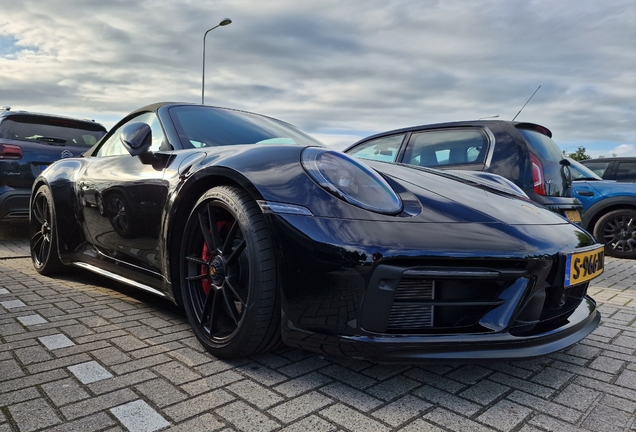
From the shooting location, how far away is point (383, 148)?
17.6ft

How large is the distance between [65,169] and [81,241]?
2.06ft

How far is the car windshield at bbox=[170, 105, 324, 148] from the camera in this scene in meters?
2.75

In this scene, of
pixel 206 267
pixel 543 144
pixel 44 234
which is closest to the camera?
pixel 206 267

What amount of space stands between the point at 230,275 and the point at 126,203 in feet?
3.27

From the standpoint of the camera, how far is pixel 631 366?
2.20 metres

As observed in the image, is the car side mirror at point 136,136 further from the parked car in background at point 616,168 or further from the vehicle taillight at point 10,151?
the parked car in background at point 616,168

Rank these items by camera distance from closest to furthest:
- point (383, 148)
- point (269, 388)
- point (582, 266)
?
point (269, 388)
point (582, 266)
point (383, 148)

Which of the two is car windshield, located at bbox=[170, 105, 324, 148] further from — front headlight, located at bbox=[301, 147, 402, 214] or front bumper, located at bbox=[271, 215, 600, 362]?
front bumper, located at bbox=[271, 215, 600, 362]

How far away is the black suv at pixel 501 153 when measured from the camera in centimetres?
423

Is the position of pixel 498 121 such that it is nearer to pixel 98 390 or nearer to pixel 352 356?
pixel 352 356

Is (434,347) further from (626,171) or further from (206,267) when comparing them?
(626,171)

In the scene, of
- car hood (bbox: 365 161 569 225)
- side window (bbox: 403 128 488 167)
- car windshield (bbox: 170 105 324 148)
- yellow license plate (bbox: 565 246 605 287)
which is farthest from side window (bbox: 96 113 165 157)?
side window (bbox: 403 128 488 167)

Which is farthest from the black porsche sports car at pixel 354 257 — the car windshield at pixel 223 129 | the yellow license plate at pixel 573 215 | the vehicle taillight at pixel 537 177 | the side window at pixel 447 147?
the side window at pixel 447 147

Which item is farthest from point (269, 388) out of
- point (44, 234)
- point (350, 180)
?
point (44, 234)
